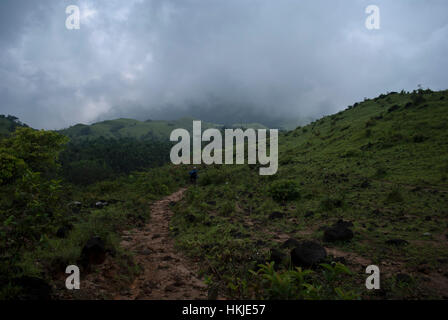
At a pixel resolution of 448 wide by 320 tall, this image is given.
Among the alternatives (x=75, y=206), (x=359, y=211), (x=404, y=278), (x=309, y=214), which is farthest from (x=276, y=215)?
(x=75, y=206)

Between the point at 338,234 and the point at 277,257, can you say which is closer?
the point at 277,257

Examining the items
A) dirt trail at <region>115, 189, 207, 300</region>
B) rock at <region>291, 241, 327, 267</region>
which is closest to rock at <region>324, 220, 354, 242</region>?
rock at <region>291, 241, 327, 267</region>

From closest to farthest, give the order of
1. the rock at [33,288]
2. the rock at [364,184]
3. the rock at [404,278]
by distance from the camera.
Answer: the rock at [33,288]
the rock at [404,278]
the rock at [364,184]

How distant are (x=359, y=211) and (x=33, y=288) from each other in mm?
9869

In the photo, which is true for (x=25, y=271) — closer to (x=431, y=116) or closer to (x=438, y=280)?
(x=438, y=280)

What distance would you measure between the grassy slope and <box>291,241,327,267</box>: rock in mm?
718

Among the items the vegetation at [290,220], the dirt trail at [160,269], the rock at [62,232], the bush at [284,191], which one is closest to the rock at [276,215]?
the vegetation at [290,220]

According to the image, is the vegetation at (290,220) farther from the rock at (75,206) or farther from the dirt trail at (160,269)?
the dirt trail at (160,269)

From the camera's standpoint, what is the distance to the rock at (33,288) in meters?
3.54

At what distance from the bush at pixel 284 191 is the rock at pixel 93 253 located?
846 cm

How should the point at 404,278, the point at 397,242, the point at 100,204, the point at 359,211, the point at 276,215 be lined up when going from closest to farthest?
the point at 404,278 → the point at 397,242 → the point at 359,211 → the point at 276,215 → the point at 100,204

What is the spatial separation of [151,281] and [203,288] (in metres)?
1.31

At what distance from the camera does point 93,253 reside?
17.1 ft

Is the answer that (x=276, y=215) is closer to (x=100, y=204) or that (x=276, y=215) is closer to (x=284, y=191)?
(x=284, y=191)
